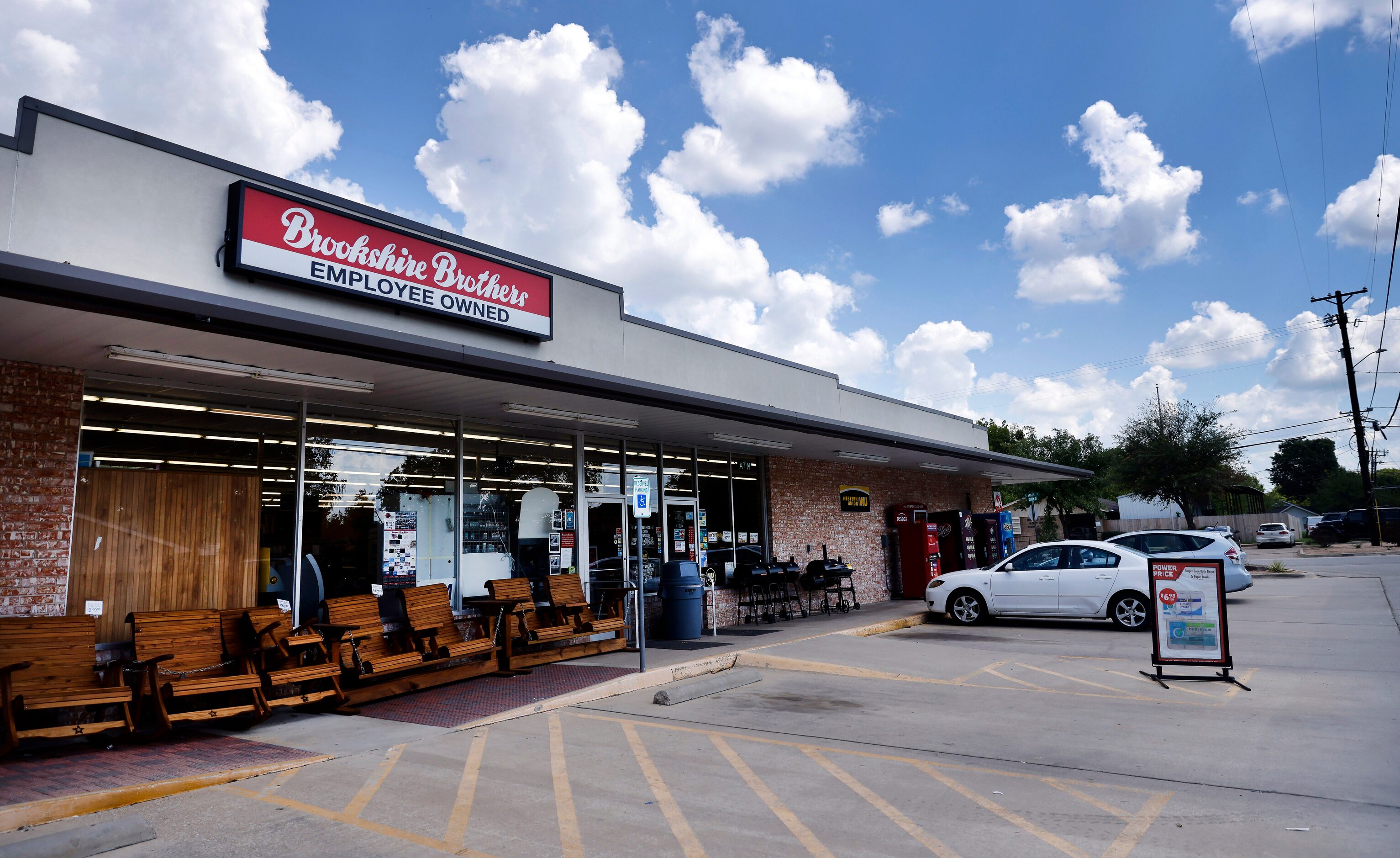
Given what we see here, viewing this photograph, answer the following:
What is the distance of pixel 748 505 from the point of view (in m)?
15.8

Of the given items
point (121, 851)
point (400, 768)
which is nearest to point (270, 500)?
point (400, 768)

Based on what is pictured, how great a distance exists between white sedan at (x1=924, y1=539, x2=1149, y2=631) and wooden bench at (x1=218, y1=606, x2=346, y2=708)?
1048cm

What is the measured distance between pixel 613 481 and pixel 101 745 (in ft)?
25.2

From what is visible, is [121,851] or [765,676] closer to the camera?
[121,851]

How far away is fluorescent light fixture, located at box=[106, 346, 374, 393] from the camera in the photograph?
23.4 ft

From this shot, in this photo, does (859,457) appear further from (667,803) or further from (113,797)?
(113,797)

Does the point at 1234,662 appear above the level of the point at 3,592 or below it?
below

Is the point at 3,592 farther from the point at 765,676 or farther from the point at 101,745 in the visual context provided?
the point at 765,676

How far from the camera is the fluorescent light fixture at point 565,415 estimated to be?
406 inches

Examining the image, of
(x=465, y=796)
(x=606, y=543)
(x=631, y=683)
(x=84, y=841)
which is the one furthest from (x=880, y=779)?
(x=606, y=543)

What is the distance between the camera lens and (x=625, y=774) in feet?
19.0

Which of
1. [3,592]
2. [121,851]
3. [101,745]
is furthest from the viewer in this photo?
[3,592]

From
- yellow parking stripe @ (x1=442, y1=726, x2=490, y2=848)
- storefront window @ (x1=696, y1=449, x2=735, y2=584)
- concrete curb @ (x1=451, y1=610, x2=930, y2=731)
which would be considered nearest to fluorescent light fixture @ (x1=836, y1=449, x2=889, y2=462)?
storefront window @ (x1=696, y1=449, x2=735, y2=584)

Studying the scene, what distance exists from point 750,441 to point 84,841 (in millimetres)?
10878
